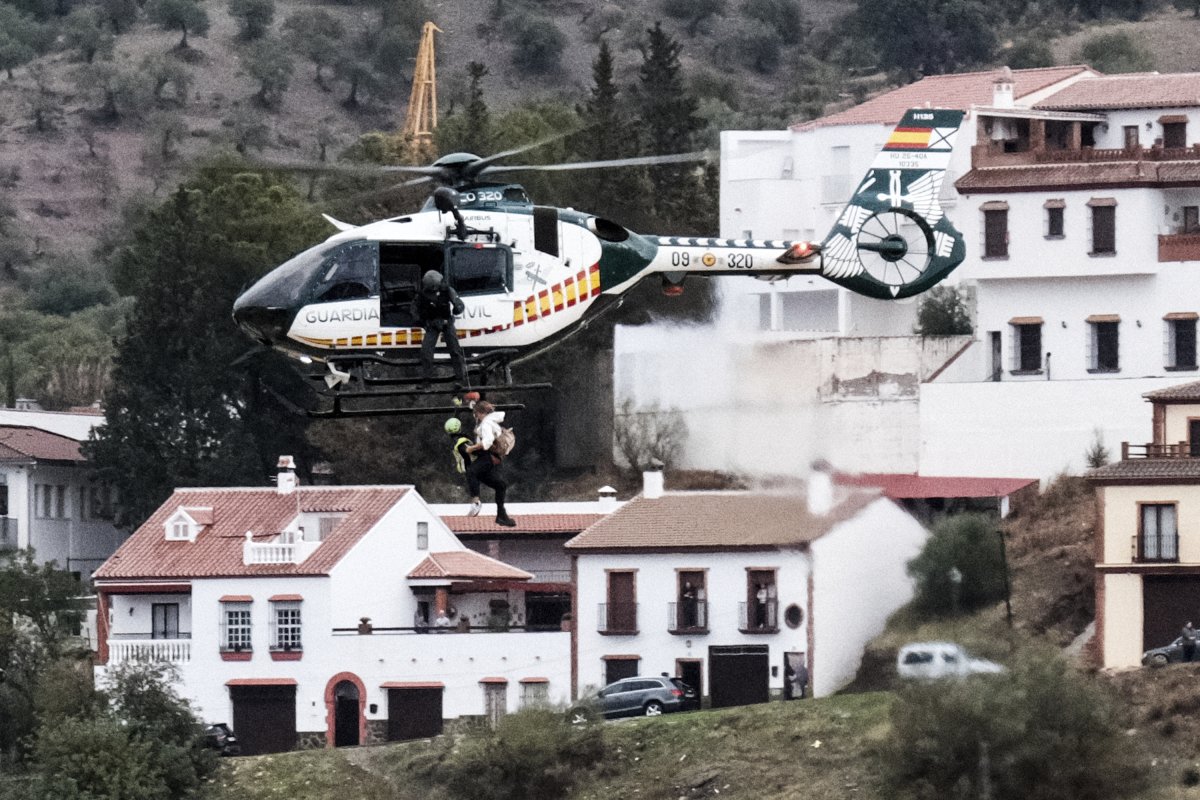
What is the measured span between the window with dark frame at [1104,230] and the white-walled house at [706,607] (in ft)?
43.2

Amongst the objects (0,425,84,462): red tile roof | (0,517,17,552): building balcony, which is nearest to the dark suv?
(0,517,17,552): building balcony

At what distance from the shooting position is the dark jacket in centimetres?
4022

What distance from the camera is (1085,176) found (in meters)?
86.9

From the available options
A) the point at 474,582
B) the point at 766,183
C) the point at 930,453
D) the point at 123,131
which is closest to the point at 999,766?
the point at 930,453

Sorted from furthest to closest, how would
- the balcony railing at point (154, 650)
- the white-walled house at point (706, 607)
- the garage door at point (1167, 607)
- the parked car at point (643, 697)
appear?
1. the balcony railing at point (154, 650)
2. the parked car at point (643, 697)
3. the white-walled house at point (706, 607)
4. the garage door at point (1167, 607)

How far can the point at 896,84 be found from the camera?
167 m

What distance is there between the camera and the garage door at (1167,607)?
73438mm

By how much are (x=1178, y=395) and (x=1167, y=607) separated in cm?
603

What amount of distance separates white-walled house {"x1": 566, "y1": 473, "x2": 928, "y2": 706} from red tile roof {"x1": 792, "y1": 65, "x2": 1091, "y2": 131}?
1562 cm

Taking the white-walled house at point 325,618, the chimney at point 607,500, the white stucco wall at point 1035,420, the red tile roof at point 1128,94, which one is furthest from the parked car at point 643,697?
the red tile roof at point 1128,94

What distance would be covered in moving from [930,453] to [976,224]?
370 inches

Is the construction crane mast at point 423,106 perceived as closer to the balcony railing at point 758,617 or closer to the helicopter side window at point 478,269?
the balcony railing at point 758,617

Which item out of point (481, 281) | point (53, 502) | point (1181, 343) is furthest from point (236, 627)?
point (481, 281)

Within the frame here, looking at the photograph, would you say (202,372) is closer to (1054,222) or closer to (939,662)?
(1054,222)
